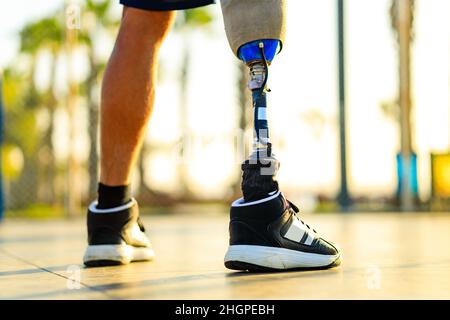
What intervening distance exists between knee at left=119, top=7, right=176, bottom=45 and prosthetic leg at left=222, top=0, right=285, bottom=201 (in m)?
0.27

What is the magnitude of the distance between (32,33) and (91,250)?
1953 centimetres

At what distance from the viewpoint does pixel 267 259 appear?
1.78m

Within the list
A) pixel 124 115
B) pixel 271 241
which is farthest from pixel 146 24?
pixel 271 241

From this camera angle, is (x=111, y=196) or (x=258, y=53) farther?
(x=111, y=196)

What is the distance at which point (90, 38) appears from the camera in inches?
754

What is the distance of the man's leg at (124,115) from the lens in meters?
2.12

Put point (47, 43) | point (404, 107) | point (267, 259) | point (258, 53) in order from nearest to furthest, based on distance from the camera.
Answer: point (267, 259) → point (258, 53) → point (404, 107) → point (47, 43)

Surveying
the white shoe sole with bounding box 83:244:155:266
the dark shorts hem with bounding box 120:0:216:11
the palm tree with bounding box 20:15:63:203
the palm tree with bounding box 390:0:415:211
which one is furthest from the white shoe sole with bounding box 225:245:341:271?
the palm tree with bounding box 20:15:63:203

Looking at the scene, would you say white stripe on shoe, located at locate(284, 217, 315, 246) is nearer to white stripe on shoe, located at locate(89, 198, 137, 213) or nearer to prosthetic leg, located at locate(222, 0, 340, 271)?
prosthetic leg, located at locate(222, 0, 340, 271)

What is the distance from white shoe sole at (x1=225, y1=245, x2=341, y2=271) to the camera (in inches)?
69.7

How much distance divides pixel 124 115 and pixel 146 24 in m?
0.26

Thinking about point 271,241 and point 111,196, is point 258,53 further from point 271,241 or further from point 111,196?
point 111,196

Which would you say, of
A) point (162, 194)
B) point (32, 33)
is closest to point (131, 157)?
point (162, 194)

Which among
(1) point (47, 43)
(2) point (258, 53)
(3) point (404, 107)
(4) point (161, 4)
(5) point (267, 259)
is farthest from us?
(1) point (47, 43)
